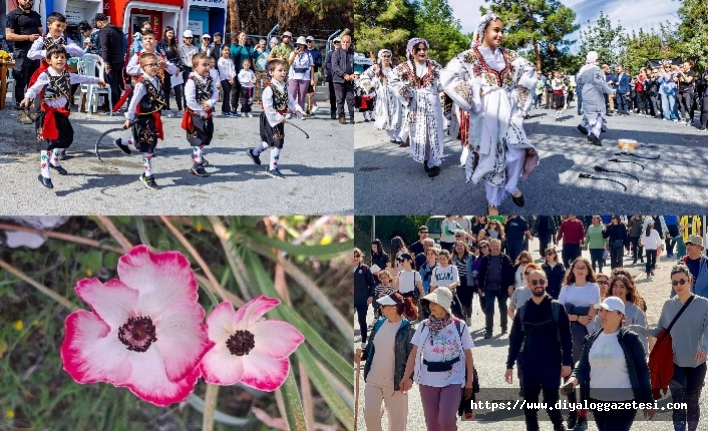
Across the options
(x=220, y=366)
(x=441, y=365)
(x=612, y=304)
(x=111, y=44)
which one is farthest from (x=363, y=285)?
(x=111, y=44)

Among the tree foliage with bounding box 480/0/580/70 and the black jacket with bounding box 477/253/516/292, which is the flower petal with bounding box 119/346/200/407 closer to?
the black jacket with bounding box 477/253/516/292

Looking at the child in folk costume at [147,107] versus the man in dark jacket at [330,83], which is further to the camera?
the man in dark jacket at [330,83]

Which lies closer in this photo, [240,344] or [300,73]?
[240,344]

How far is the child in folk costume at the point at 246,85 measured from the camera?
701cm

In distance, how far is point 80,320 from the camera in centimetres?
311

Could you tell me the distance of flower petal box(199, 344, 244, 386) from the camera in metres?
3.22

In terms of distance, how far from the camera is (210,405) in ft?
10.7

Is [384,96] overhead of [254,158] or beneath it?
overhead

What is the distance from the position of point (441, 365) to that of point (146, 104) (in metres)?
2.65

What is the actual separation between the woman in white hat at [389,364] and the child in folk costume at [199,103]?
202 cm

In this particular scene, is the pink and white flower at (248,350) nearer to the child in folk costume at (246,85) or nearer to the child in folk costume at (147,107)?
the child in folk costume at (147,107)

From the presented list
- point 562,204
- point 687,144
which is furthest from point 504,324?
point 687,144

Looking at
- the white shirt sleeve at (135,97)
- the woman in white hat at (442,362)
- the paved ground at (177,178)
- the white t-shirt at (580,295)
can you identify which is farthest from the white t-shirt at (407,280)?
the white shirt sleeve at (135,97)

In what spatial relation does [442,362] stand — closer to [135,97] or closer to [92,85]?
[135,97]
